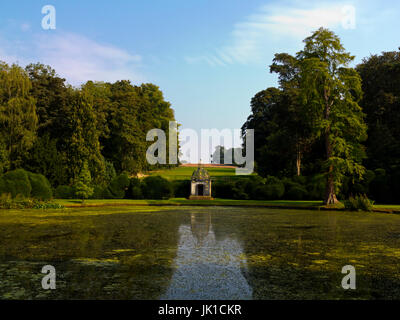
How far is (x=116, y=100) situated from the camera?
169 feet

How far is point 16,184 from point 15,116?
36.9 feet

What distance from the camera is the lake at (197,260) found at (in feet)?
24.3

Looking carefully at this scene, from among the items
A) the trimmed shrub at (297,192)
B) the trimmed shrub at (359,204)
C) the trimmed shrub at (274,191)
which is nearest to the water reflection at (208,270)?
the trimmed shrub at (359,204)

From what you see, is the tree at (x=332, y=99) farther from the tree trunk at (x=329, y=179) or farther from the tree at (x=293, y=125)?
the tree at (x=293, y=125)

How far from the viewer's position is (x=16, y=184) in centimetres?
3042

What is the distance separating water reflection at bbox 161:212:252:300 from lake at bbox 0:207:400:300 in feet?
0.08

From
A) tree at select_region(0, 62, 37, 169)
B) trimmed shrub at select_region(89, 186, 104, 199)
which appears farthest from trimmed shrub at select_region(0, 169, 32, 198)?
tree at select_region(0, 62, 37, 169)

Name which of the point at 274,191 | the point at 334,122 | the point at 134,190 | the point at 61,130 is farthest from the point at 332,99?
the point at 61,130

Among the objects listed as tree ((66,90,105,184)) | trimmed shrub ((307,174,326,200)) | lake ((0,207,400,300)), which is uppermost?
tree ((66,90,105,184))

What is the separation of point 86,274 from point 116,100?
45286 mm

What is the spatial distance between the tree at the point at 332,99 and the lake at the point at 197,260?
1145 cm

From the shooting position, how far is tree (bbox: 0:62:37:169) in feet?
126

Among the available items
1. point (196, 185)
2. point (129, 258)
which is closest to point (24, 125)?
point (196, 185)

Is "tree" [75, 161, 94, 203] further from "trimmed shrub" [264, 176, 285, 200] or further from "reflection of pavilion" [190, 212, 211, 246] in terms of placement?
"trimmed shrub" [264, 176, 285, 200]
